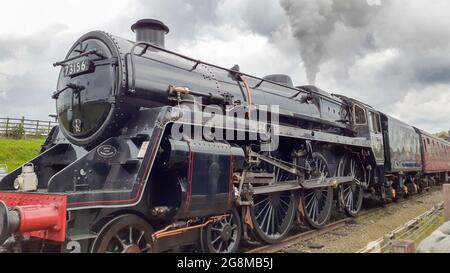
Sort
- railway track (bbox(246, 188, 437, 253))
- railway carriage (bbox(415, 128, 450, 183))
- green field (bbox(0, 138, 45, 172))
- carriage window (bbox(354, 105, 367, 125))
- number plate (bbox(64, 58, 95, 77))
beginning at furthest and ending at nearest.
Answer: green field (bbox(0, 138, 45, 172)), railway carriage (bbox(415, 128, 450, 183)), carriage window (bbox(354, 105, 367, 125)), railway track (bbox(246, 188, 437, 253)), number plate (bbox(64, 58, 95, 77))

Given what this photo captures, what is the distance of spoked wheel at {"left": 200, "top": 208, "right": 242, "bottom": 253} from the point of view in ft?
15.9

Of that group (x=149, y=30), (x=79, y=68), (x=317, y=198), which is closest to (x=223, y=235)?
(x=79, y=68)

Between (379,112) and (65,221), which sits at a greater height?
(379,112)

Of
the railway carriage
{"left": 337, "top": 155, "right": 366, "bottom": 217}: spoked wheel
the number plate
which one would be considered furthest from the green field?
the railway carriage

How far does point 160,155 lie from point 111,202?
839 mm

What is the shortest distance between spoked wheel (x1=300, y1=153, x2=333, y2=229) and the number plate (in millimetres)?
4312

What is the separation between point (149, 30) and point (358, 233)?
5.44 m

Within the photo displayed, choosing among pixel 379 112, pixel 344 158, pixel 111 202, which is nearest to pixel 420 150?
pixel 379 112

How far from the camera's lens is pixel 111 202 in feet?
12.3

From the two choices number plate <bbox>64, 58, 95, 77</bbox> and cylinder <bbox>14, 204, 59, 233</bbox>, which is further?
number plate <bbox>64, 58, 95, 77</bbox>

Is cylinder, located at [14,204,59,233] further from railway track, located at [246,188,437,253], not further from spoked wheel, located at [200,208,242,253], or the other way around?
railway track, located at [246,188,437,253]

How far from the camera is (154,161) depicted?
173 inches

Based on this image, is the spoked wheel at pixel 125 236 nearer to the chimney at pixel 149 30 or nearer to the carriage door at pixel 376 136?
the chimney at pixel 149 30
